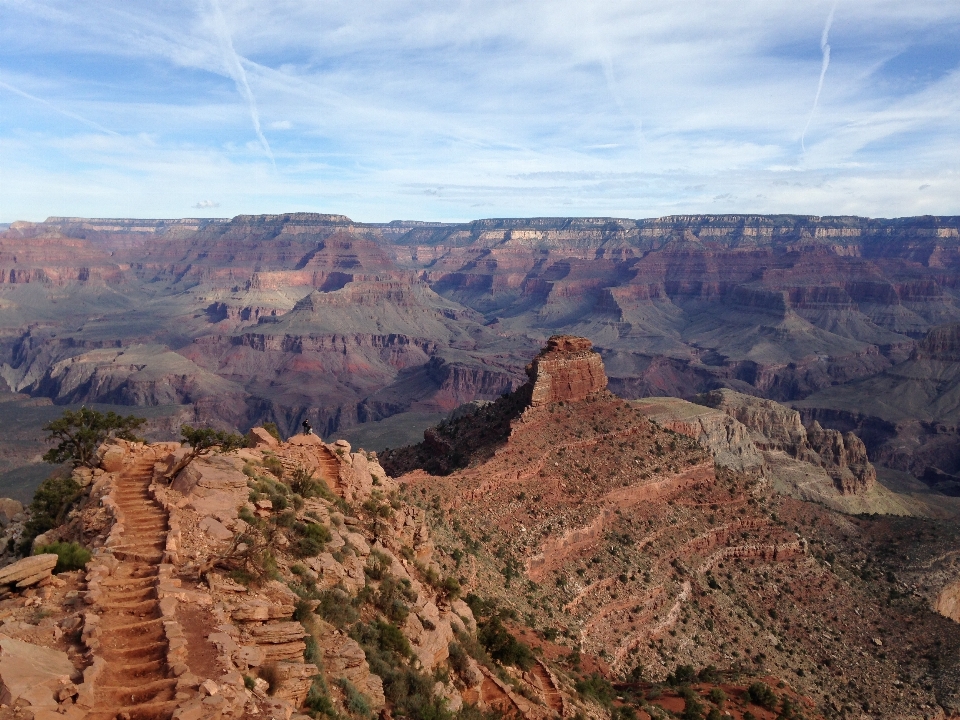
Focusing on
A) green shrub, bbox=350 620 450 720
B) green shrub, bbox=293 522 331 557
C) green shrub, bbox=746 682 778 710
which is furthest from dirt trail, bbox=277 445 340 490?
green shrub, bbox=746 682 778 710

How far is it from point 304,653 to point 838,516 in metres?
55.5

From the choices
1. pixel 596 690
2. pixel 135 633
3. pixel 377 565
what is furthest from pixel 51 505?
pixel 596 690

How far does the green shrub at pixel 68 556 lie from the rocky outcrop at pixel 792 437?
329 ft

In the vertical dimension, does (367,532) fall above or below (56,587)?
below

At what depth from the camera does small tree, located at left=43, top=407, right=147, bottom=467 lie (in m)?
26.5

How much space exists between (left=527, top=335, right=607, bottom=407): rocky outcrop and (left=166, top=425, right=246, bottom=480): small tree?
26.1m

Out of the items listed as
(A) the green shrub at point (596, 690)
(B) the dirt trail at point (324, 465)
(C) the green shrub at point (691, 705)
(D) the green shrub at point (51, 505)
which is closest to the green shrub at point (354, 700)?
(D) the green shrub at point (51, 505)

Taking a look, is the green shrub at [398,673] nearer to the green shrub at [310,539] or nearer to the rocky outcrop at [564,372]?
the green shrub at [310,539]

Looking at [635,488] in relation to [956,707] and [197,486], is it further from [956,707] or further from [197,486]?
[197,486]

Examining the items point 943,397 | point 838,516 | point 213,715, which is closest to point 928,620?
point 838,516

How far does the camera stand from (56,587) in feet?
49.2

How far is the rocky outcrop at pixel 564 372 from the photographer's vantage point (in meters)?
48.9

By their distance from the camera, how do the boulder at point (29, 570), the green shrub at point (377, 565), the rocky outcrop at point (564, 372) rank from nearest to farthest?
the boulder at point (29, 570) < the green shrub at point (377, 565) < the rocky outcrop at point (564, 372)

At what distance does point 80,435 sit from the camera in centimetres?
2717
